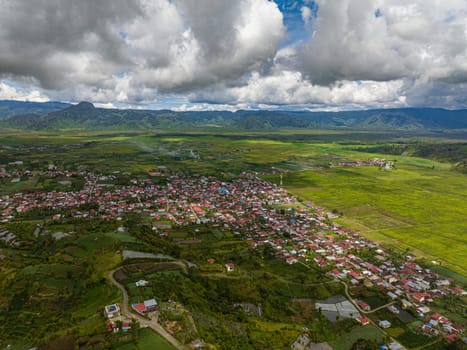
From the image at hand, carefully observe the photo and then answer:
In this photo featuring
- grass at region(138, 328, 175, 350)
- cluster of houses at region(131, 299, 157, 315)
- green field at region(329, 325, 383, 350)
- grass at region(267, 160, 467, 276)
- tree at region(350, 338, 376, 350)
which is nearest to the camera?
grass at region(138, 328, 175, 350)

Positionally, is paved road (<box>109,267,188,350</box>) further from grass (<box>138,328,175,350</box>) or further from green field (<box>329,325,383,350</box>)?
green field (<box>329,325,383,350</box>)

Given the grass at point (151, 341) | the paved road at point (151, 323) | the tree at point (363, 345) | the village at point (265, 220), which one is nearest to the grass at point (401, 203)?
the village at point (265, 220)

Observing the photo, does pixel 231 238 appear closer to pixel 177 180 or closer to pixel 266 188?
pixel 266 188

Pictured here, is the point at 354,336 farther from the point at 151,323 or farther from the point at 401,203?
the point at 401,203

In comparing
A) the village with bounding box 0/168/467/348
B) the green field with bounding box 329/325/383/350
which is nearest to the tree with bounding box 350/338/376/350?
→ the green field with bounding box 329/325/383/350

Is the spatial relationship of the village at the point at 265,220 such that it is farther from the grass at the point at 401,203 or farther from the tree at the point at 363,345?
the grass at the point at 401,203

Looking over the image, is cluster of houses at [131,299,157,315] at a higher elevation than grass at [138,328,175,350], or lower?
higher

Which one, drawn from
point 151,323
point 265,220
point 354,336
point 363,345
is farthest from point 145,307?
point 265,220

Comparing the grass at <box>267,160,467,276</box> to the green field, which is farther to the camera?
the grass at <box>267,160,467,276</box>
